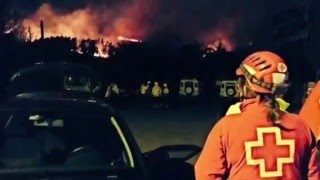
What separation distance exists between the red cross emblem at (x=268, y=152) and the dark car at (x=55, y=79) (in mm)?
2847

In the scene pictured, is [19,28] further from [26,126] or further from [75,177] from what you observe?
[75,177]

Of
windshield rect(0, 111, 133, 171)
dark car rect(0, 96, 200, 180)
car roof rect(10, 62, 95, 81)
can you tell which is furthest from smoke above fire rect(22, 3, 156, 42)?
windshield rect(0, 111, 133, 171)

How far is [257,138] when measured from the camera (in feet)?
15.0

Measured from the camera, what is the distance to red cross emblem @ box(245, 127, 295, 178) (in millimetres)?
4566

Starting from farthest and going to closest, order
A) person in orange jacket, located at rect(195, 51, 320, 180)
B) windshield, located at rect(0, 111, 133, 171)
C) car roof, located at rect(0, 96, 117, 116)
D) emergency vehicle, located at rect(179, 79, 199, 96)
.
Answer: emergency vehicle, located at rect(179, 79, 199, 96), car roof, located at rect(0, 96, 117, 116), windshield, located at rect(0, 111, 133, 171), person in orange jacket, located at rect(195, 51, 320, 180)

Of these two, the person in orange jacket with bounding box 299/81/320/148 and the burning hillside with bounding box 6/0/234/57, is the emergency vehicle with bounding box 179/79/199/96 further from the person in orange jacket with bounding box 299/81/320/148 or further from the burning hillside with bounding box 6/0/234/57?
the person in orange jacket with bounding box 299/81/320/148

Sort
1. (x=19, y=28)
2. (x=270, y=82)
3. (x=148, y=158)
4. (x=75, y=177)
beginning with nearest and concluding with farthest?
(x=270, y=82) → (x=75, y=177) → (x=148, y=158) → (x=19, y=28)

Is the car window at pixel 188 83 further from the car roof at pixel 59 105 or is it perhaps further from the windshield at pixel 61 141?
the windshield at pixel 61 141

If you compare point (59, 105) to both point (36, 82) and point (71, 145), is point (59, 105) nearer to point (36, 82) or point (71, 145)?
point (71, 145)

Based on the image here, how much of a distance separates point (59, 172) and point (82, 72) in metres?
1.55

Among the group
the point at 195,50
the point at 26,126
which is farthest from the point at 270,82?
the point at 195,50

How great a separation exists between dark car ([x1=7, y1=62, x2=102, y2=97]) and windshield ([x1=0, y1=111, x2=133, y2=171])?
84cm

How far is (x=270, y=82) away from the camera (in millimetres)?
4547

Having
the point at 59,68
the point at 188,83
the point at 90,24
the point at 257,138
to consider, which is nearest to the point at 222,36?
the point at 188,83
